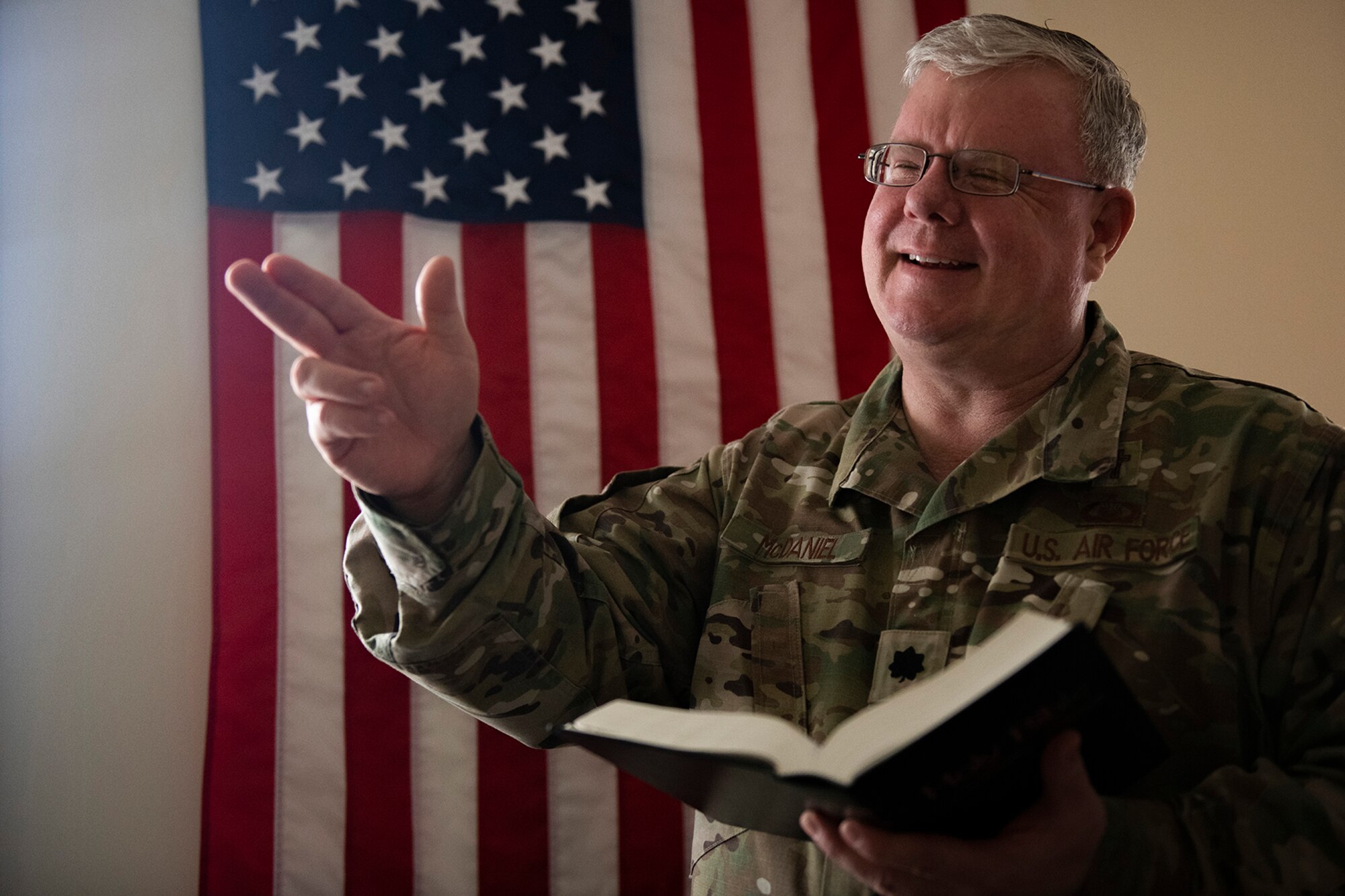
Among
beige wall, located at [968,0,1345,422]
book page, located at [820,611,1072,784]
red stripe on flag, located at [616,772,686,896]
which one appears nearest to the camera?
book page, located at [820,611,1072,784]

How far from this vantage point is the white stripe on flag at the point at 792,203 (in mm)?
2131

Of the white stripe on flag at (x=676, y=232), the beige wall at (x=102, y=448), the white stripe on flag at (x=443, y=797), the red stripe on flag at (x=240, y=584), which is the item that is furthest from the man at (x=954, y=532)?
the beige wall at (x=102, y=448)

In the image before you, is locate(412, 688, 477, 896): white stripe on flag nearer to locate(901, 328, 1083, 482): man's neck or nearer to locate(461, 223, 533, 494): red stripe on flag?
locate(461, 223, 533, 494): red stripe on flag

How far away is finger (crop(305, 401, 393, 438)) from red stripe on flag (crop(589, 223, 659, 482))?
1143 mm

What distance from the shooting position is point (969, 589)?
1079mm

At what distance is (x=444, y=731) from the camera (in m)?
1.92

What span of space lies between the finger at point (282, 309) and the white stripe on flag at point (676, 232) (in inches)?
46.7

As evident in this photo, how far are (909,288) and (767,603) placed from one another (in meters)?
0.40

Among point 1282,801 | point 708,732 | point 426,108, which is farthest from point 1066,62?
point 426,108

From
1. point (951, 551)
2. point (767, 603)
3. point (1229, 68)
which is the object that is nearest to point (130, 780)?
point (767, 603)

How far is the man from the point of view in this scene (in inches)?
34.6

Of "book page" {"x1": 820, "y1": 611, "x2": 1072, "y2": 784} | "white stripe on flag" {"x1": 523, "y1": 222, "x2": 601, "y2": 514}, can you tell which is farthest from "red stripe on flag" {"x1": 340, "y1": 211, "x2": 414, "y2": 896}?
"book page" {"x1": 820, "y1": 611, "x2": 1072, "y2": 784}

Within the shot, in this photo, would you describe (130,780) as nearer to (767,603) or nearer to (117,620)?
(117,620)

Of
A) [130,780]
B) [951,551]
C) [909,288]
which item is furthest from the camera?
[130,780]
